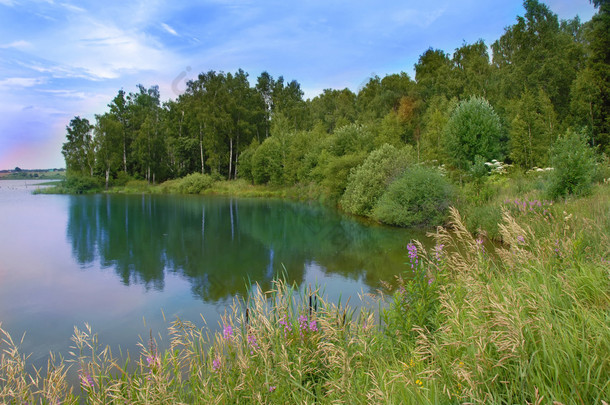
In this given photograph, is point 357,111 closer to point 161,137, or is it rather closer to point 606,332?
point 161,137

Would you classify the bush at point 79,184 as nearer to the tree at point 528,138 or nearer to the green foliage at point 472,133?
the green foliage at point 472,133

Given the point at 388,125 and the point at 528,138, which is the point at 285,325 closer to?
the point at 528,138

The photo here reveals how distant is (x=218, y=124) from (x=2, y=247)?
35.2 meters

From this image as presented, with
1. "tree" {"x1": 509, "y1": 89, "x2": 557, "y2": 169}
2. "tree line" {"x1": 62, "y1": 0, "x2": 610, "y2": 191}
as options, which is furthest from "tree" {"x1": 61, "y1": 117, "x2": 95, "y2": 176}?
"tree" {"x1": 509, "y1": 89, "x2": 557, "y2": 169}

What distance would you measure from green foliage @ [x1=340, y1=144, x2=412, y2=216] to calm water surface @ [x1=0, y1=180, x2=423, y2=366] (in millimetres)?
1703

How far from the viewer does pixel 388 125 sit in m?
38.6

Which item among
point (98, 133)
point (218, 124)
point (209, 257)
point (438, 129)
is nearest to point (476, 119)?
point (438, 129)

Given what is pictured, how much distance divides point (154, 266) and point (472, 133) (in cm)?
1964

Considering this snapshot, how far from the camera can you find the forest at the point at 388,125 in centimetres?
2394

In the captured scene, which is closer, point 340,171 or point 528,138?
point 528,138

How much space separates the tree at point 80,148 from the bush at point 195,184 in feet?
48.3

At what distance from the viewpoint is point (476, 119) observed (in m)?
23.4

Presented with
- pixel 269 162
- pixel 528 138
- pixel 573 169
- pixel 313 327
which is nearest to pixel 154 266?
pixel 313 327

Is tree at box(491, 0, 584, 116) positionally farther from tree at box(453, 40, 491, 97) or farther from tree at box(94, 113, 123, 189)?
tree at box(94, 113, 123, 189)
